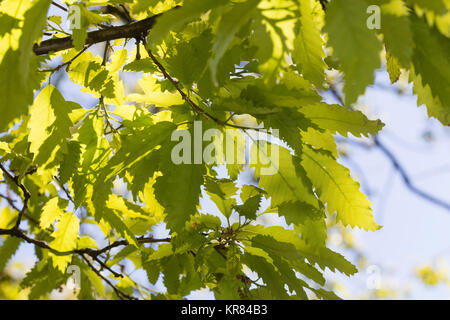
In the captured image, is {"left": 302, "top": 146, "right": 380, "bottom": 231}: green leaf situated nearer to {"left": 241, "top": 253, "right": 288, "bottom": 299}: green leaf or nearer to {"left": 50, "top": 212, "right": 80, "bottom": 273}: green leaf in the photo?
{"left": 241, "top": 253, "right": 288, "bottom": 299}: green leaf

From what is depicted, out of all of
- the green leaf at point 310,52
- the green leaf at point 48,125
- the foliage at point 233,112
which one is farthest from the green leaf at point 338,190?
the green leaf at point 48,125

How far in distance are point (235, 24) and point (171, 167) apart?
329mm

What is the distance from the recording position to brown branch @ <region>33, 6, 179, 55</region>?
0.89 m

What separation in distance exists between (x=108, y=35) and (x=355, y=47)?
1.97 feet

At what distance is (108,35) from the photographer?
0.90 m

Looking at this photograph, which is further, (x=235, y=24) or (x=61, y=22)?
(x=61, y=22)

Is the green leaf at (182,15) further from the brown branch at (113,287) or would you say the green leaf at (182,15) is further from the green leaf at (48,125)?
the brown branch at (113,287)

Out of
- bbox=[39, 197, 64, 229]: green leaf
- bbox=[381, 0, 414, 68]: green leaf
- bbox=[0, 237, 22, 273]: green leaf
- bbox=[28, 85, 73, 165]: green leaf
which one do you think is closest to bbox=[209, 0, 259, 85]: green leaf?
bbox=[381, 0, 414, 68]: green leaf

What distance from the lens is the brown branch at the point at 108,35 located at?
89 centimetres

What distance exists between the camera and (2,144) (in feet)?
3.45

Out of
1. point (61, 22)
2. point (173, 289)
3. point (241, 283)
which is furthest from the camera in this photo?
point (173, 289)

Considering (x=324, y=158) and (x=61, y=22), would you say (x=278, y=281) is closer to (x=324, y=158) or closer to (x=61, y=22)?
(x=324, y=158)

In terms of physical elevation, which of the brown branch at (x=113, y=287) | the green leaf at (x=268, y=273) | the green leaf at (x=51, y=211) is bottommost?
the green leaf at (x=268, y=273)
